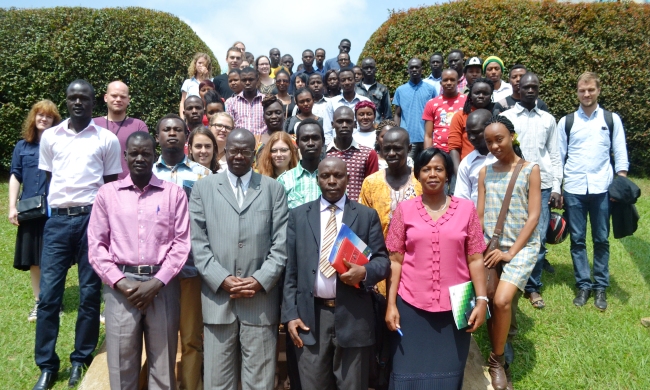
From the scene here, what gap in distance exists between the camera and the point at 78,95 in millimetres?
4570

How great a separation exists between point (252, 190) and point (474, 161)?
7.44ft

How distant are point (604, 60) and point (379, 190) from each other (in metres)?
8.28

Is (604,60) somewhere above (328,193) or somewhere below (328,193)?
above

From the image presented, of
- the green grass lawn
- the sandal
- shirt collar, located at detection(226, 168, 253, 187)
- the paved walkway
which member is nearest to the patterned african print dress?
the paved walkway

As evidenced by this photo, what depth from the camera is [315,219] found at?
3828 millimetres

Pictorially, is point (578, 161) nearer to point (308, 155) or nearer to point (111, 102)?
point (308, 155)

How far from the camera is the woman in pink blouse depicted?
3.68 metres

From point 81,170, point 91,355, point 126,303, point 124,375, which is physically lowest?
point 91,355

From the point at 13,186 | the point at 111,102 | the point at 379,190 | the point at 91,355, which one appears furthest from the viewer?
the point at 13,186

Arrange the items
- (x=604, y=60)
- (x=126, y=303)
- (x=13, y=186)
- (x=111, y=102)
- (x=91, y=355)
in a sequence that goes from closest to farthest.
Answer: (x=126, y=303) < (x=91, y=355) < (x=111, y=102) < (x=13, y=186) < (x=604, y=60)

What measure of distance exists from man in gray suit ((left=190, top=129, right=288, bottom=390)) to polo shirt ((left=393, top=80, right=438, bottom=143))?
177 inches

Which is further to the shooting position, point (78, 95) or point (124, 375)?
point (78, 95)

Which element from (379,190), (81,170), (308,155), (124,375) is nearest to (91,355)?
(124,375)

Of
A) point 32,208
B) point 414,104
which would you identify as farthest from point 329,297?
point 414,104
